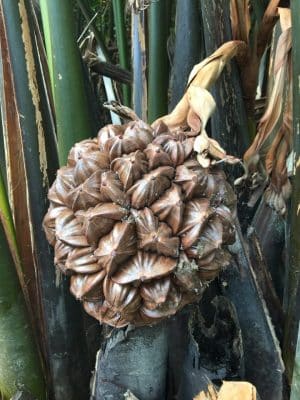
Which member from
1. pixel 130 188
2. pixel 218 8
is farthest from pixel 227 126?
pixel 130 188

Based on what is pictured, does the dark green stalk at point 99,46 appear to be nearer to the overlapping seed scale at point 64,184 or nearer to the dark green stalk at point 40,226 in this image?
the dark green stalk at point 40,226

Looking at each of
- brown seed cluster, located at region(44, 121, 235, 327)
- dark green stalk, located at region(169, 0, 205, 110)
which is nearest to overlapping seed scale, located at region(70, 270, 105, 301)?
brown seed cluster, located at region(44, 121, 235, 327)

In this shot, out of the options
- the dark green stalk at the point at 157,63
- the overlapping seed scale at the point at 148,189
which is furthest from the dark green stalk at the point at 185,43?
the overlapping seed scale at the point at 148,189

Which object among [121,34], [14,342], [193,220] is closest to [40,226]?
[14,342]

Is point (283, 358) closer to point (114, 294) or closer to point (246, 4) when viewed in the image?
point (114, 294)

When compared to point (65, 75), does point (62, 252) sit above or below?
below

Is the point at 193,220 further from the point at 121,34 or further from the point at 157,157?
the point at 121,34
